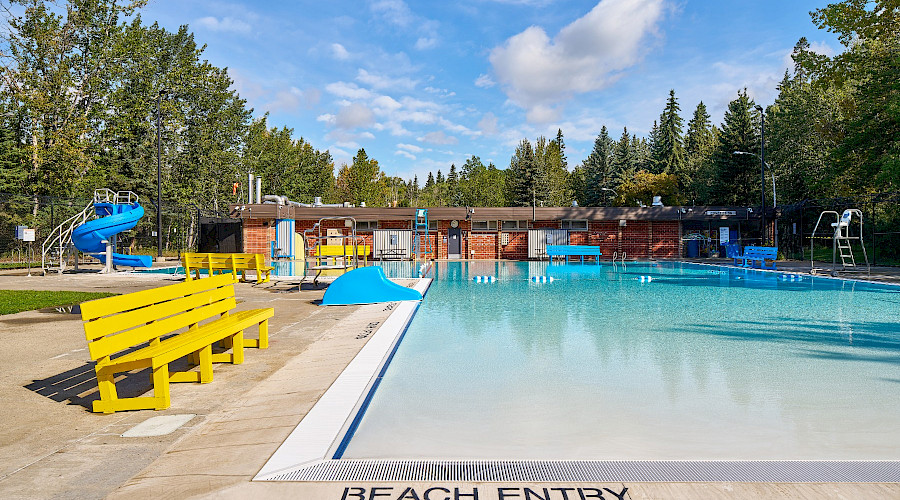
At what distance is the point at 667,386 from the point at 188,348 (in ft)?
14.8

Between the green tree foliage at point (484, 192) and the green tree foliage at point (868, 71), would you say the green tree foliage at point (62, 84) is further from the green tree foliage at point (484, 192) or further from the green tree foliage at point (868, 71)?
the green tree foliage at point (484, 192)

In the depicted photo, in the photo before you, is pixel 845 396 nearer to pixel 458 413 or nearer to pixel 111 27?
pixel 458 413

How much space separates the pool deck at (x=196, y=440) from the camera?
279 cm

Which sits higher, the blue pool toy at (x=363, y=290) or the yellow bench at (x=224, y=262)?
the yellow bench at (x=224, y=262)

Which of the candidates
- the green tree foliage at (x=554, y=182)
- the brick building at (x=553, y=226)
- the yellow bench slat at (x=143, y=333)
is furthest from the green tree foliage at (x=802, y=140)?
the yellow bench slat at (x=143, y=333)

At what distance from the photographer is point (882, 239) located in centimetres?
2770

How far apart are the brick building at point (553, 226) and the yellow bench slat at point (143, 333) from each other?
26876 millimetres

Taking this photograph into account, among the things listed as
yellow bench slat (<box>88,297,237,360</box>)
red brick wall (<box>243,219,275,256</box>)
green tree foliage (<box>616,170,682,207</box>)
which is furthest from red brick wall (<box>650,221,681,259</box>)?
yellow bench slat (<box>88,297,237,360</box>)

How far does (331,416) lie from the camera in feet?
13.1

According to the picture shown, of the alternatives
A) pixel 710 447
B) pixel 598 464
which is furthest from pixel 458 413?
pixel 710 447

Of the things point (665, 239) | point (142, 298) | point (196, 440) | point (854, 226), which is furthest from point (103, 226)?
point (854, 226)

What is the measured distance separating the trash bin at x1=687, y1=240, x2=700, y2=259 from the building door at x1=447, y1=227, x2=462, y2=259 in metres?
14.9

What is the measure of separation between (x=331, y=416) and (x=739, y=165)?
48.4 metres

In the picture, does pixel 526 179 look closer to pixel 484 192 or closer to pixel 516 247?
pixel 484 192
